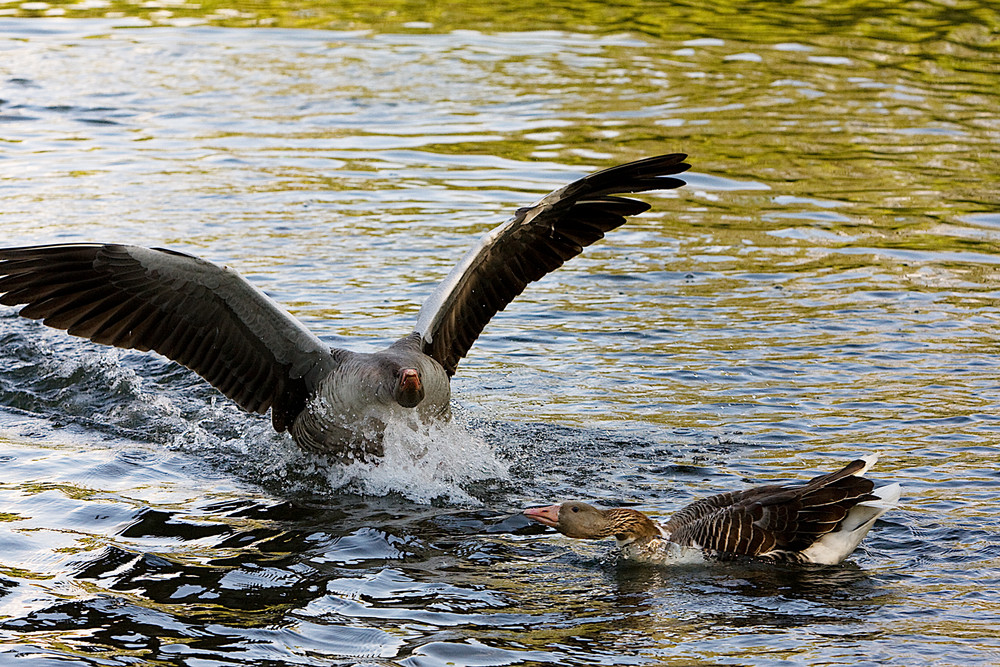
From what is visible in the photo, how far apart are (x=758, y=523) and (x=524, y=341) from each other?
419cm

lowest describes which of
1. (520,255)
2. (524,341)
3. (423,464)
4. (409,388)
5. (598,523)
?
(423,464)

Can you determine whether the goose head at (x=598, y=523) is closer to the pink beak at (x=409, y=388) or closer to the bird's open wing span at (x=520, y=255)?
the pink beak at (x=409, y=388)

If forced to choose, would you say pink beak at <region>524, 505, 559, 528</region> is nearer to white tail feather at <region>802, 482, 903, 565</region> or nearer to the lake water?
the lake water

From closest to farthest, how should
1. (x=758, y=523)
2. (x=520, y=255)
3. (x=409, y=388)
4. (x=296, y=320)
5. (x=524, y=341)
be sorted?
(x=758, y=523) < (x=409, y=388) < (x=296, y=320) < (x=520, y=255) < (x=524, y=341)

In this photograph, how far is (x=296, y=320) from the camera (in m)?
7.71

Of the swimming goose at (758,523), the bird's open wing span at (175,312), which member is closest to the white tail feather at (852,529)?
the swimming goose at (758,523)

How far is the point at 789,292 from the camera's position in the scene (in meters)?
10.9

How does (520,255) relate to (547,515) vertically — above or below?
above

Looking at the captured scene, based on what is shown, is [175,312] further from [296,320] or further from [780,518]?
[780,518]

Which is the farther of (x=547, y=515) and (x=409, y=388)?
(x=409, y=388)

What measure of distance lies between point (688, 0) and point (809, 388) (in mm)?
15401

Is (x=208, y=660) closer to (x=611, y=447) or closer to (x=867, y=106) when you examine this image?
(x=611, y=447)

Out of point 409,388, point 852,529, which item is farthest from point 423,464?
point 852,529

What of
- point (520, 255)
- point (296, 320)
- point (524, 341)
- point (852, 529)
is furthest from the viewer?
point (524, 341)
